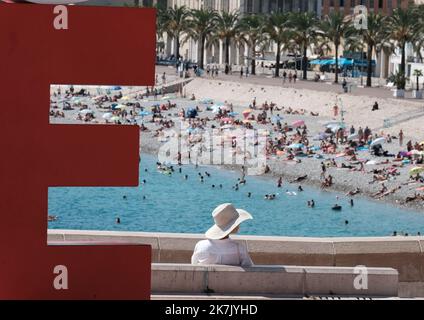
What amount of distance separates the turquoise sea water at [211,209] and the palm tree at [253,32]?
37.8m

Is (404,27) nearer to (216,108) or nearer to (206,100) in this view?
(216,108)

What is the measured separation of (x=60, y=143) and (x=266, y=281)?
188 cm

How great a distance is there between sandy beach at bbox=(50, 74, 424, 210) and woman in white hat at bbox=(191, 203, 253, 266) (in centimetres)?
3612

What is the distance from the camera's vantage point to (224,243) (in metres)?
8.70

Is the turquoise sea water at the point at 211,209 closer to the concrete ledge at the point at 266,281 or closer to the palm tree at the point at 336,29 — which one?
the palm tree at the point at 336,29

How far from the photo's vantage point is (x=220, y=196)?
1928 inches

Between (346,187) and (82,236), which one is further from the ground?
(82,236)

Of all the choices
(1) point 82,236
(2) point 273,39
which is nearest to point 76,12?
(1) point 82,236

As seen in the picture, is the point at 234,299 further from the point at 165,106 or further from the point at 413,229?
the point at 165,106

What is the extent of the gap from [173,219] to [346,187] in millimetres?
7033

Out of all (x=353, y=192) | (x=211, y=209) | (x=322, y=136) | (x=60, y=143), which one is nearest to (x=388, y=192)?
(x=353, y=192)

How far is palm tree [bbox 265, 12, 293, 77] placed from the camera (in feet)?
285

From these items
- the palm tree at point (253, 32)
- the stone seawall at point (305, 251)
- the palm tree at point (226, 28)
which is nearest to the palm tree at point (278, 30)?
the palm tree at point (253, 32)

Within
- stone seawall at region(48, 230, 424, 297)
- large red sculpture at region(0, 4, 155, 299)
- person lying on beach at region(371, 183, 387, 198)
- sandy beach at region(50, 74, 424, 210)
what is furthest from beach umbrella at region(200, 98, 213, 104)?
large red sculpture at region(0, 4, 155, 299)
